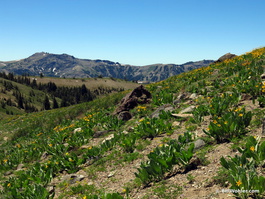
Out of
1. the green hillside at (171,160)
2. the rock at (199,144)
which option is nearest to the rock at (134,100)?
the green hillside at (171,160)

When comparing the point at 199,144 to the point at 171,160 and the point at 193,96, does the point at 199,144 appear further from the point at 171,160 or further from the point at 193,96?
the point at 193,96

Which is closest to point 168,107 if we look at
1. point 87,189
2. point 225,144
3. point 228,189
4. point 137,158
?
point 137,158

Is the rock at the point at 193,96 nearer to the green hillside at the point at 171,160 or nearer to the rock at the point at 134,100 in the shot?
the green hillside at the point at 171,160

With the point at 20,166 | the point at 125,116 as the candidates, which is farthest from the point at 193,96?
the point at 20,166

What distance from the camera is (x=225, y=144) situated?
22.7 ft

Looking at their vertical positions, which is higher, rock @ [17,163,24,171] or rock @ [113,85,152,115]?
rock @ [113,85,152,115]

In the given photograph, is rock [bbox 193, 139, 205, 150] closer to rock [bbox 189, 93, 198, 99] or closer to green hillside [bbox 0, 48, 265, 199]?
green hillside [bbox 0, 48, 265, 199]

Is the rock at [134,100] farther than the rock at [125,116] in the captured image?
Yes

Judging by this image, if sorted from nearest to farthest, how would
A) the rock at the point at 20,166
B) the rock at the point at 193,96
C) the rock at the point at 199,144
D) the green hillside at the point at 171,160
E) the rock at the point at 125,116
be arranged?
1. the green hillside at the point at 171,160
2. the rock at the point at 199,144
3. the rock at the point at 20,166
4. the rock at the point at 193,96
5. the rock at the point at 125,116

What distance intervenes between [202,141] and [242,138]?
127cm

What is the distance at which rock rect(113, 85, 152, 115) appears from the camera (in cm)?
1673

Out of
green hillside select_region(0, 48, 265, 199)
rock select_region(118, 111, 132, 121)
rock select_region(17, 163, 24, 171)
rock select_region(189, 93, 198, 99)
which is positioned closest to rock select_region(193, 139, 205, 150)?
green hillside select_region(0, 48, 265, 199)

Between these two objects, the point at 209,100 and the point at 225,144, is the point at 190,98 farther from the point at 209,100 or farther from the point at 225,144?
the point at 225,144

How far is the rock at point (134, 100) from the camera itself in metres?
16.7
